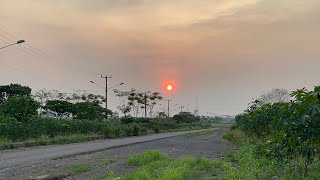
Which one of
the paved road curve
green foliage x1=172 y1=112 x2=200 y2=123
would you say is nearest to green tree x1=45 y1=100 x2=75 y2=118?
the paved road curve

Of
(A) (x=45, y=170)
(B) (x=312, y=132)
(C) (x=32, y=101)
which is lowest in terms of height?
(A) (x=45, y=170)

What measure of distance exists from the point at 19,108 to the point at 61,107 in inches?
794

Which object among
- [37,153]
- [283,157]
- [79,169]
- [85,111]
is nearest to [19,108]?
[37,153]

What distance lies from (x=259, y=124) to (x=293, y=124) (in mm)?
19919

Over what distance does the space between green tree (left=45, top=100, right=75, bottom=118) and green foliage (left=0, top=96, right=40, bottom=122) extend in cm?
1928

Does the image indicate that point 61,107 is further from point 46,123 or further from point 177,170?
point 177,170

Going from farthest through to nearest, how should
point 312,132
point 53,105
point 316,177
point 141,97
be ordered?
point 141,97
point 53,105
point 316,177
point 312,132

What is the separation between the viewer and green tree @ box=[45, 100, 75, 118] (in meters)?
61.9

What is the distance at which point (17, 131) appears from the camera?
36.9 m

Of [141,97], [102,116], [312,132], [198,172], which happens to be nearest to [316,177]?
[312,132]

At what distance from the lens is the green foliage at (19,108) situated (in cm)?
4084

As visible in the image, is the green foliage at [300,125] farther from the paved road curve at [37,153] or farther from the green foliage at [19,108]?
the green foliage at [19,108]

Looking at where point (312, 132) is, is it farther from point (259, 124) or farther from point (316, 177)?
point (259, 124)

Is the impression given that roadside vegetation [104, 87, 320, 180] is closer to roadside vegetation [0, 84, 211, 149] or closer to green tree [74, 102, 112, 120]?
roadside vegetation [0, 84, 211, 149]
